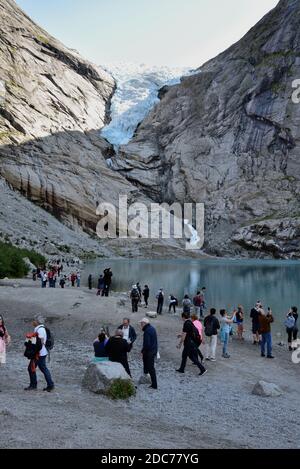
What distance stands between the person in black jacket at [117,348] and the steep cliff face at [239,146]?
113653 millimetres

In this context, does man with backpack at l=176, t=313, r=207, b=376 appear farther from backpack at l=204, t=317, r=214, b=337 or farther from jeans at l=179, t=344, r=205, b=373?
backpack at l=204, t=317, r=214, b=337

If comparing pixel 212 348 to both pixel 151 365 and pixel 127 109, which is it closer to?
pixel 151 365

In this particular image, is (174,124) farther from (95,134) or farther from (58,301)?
(58,301)

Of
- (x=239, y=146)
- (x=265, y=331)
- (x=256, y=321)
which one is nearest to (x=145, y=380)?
(x=265, y=331)

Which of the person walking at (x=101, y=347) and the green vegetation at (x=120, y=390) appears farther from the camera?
the person walking at (x=101, y=347)

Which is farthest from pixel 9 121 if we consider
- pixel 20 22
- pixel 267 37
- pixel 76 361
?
pixel 76 361

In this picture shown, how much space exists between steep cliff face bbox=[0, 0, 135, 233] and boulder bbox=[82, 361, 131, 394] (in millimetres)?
108577

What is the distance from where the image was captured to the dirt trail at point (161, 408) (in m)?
9.61

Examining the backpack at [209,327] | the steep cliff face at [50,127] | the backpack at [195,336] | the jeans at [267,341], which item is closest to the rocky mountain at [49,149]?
the steep cliff face at [50,127]

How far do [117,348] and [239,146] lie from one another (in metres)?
139

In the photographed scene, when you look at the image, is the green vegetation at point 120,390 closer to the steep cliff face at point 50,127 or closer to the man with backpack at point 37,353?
the man with backpack at point 37,353

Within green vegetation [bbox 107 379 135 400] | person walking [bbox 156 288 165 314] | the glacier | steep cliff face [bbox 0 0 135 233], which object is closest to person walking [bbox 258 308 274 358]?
green vegetation [bbox 107 379 135 400]

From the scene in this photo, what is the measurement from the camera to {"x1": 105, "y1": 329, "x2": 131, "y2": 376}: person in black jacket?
13.9 meters

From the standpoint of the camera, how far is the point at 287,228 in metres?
123
